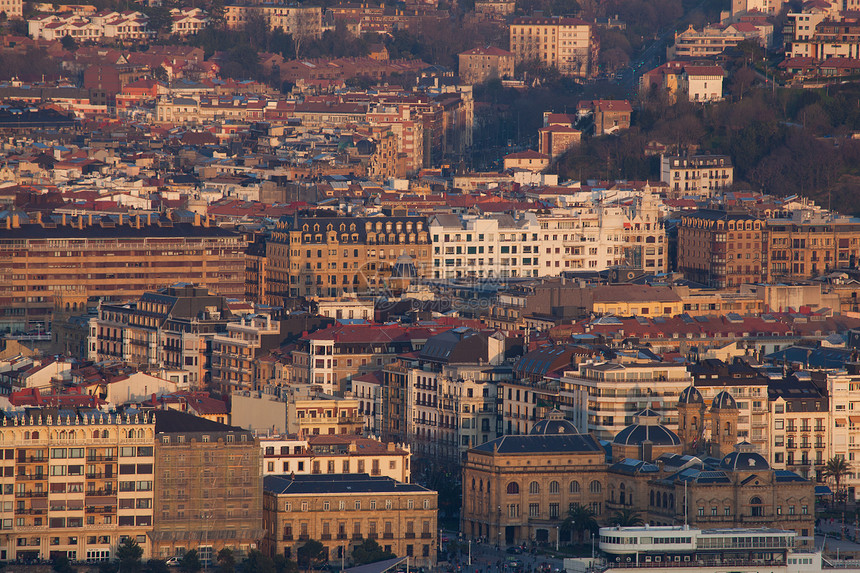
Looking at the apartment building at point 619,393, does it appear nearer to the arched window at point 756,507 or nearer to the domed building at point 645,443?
the domed building at point 645,443

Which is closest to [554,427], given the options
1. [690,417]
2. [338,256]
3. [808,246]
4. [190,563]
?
[690,417]

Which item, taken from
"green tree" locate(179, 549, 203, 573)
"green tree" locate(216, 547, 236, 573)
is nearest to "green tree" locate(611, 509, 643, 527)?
"green tree" locate(216, 547, 236, 573)

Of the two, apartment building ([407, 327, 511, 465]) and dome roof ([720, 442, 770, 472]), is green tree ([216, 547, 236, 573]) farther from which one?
apartment building ([407, 327, 511, 465])

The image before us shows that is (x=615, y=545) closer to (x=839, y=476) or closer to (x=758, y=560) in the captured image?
(x=758, y=560)

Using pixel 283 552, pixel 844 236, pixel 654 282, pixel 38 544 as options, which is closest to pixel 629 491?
pixel 283 552

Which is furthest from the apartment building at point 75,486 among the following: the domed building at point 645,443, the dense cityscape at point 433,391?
the domed building at point 645,443
